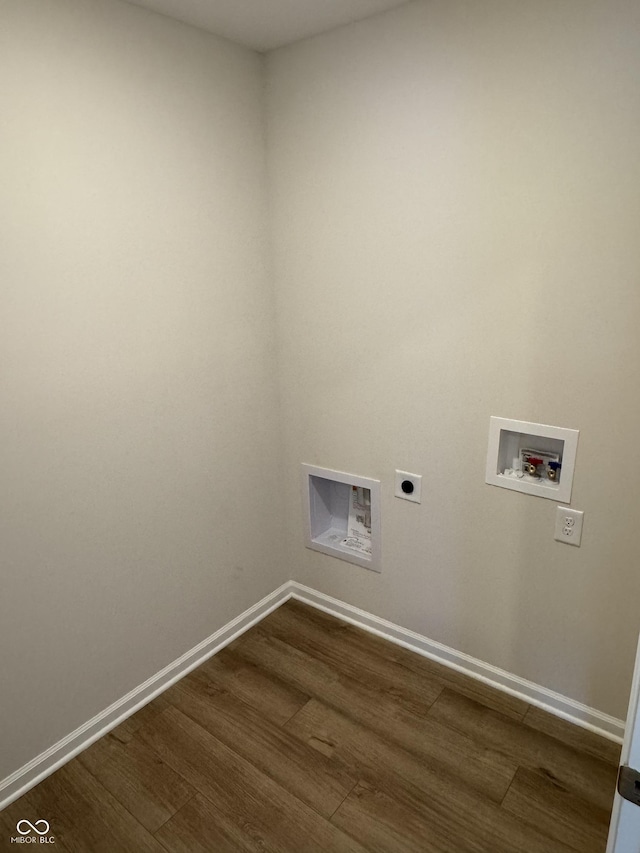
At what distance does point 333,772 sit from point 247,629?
84 centimetres

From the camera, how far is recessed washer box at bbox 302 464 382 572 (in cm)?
234

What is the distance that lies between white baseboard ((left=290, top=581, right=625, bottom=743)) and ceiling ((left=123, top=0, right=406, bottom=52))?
2.37 metres

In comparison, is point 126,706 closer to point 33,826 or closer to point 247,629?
point 33,826

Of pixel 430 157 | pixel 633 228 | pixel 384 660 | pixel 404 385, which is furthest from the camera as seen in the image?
pixel 384 660

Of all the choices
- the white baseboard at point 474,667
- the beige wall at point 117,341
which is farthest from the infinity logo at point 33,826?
the white baseboard at point 474,667

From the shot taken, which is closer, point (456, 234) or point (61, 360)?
point (61, 360)

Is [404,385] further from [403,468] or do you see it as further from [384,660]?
[384,660]

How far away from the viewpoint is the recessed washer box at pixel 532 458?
171 cm

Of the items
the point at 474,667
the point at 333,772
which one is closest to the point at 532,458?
the point at 474,667

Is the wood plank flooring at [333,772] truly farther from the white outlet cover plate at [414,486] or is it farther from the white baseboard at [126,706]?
the white outlet cover plate at [414,486]

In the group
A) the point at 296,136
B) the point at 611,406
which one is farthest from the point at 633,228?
the point at 296,136

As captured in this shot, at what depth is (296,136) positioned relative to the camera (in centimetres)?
205

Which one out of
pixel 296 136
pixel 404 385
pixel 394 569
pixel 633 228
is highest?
pixel 296 136

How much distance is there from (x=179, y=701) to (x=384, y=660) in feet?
2.85
